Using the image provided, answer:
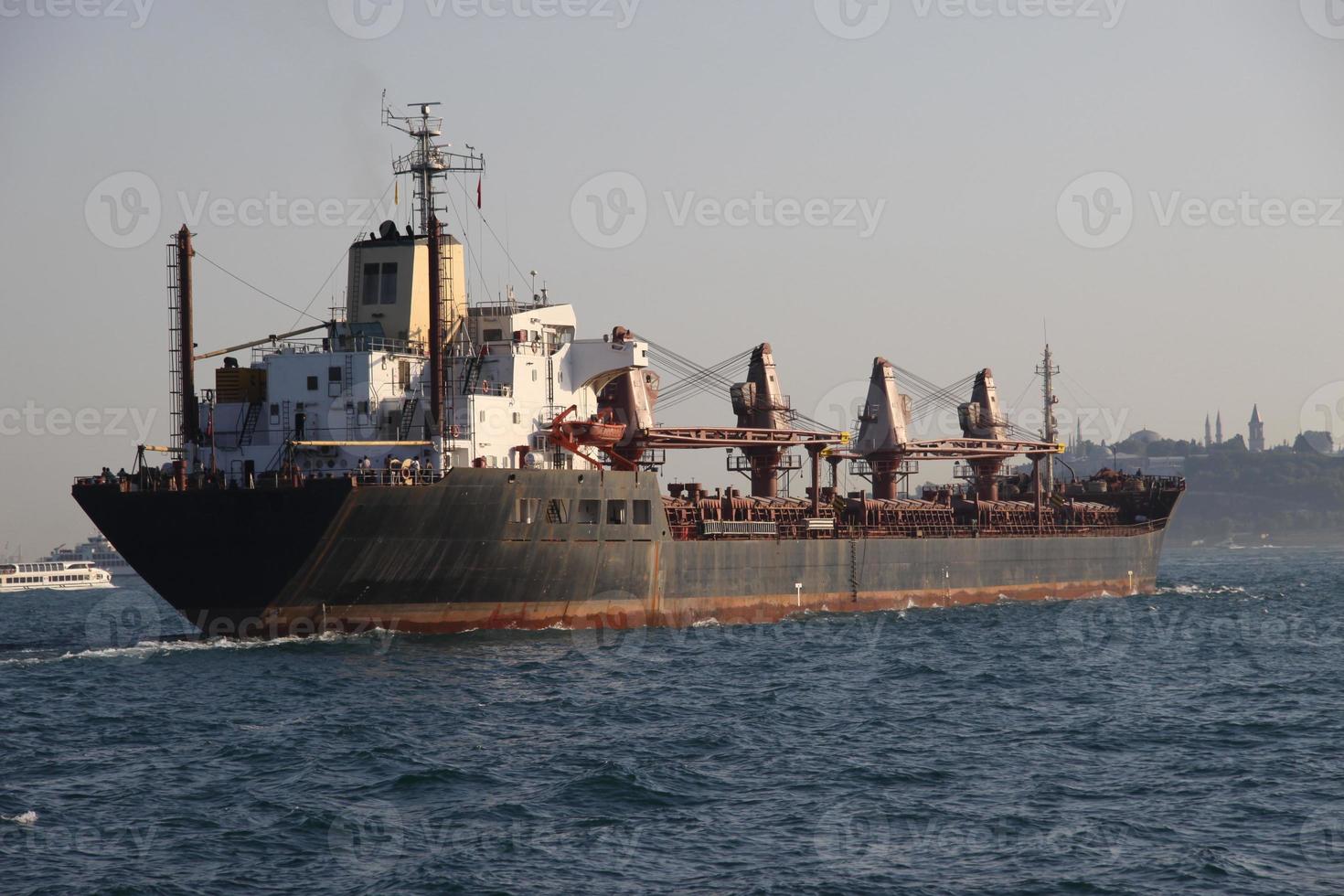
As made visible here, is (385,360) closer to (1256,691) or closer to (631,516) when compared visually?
(631,516)

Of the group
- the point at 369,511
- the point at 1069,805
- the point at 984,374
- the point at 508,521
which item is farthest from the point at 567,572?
the point at 984,374

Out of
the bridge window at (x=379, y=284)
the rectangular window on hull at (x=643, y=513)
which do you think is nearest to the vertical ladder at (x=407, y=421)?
the bridge window at (x=379, y=284)

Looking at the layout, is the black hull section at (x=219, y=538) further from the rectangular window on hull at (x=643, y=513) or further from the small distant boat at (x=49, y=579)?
the small distant boat at (x=49, y=579)

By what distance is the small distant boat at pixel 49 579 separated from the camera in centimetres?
12419

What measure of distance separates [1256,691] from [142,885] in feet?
84.9

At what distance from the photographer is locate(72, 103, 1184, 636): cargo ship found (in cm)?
3644

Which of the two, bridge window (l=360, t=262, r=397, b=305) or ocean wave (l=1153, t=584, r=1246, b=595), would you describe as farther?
ocean wave (l=1153, t=584, r=1246, b=595)

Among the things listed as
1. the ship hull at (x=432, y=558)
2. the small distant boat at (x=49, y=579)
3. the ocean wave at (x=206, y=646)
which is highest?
the ship hull at (x=432, y=558)

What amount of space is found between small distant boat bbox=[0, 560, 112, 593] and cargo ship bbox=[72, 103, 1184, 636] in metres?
86.6

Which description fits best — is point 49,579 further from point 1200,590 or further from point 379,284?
point 1200,590

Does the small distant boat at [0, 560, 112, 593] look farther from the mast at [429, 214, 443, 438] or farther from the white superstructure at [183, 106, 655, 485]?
the mast at [429, 214, 443, 438]

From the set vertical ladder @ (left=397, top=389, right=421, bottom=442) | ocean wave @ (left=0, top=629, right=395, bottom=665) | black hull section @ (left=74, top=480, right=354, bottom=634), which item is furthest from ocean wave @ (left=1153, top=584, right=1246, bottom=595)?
black hull section @ (left=74, top=480, right=354, bottom=634)

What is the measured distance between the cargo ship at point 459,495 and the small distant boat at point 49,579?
86598 mm

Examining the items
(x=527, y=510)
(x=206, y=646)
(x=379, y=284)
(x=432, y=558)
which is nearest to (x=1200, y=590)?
(x=527, y=510)
